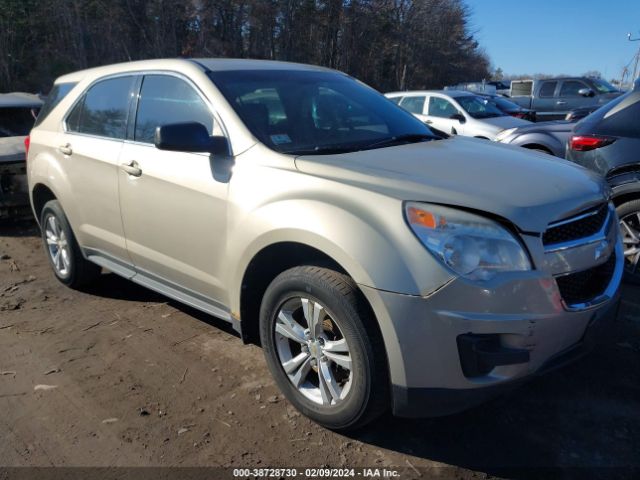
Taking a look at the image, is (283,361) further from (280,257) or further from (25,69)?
(25,69)

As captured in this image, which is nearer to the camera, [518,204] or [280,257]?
[518,204]

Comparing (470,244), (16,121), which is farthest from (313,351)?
(16,121)

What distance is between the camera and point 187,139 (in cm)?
288

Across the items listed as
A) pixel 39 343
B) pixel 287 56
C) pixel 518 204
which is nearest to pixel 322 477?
pixel 518 204

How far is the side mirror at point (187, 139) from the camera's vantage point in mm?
2873

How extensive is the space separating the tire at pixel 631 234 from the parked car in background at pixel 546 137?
2.38m

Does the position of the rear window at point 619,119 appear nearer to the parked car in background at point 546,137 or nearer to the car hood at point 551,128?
the parked car in background at point 546,137

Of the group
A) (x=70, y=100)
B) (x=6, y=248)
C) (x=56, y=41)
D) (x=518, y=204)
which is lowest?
(x=6, y=248)

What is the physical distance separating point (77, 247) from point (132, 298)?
0.61 metres

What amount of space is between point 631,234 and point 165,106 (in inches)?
149

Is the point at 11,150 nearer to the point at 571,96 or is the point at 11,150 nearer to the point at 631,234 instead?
the point at 631,234

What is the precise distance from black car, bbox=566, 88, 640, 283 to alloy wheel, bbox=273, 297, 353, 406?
3.04 m

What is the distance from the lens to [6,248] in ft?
20.5

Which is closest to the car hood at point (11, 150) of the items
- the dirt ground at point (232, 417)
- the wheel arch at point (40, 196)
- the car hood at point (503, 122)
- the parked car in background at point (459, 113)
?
the wheel arch at point (40, 196)
